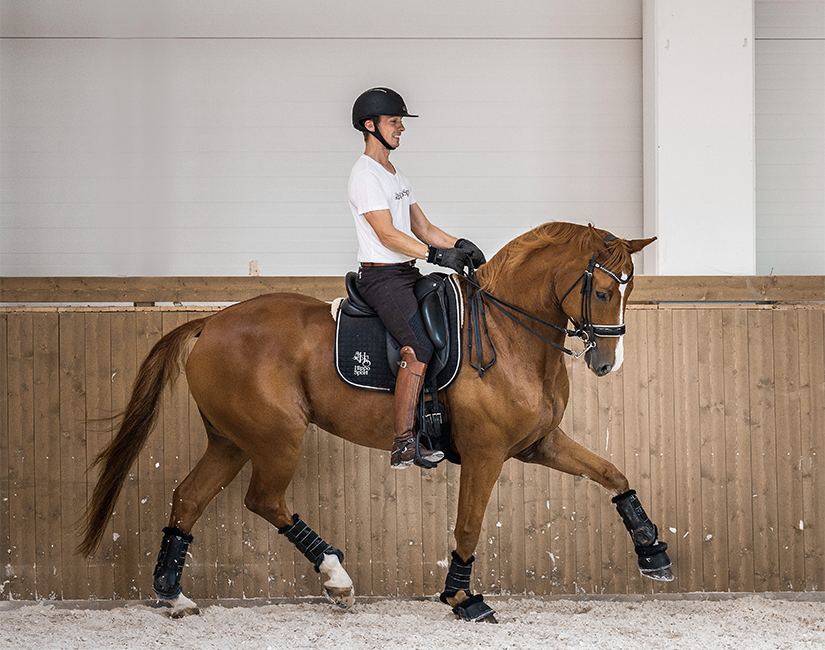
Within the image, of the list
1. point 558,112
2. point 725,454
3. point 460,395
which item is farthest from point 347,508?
point 558,112

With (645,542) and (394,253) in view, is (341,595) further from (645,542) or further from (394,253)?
(394,253)

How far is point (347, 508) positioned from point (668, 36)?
3898 millimetres

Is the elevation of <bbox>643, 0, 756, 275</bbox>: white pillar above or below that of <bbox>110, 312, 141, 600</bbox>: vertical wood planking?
above

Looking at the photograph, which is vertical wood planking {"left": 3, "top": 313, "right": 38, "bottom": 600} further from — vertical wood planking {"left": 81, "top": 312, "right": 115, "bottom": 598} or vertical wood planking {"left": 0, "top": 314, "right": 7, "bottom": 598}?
vertical wood planking {"left": 81, "top": 312, "right": 115, "bottom": 598}

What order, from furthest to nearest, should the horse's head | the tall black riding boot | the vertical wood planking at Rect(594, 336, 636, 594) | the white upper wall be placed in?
the white upper wall
the vertical wood planking at Rect(594, 336, 636, 594)
the tall black riding boot
the horse's head

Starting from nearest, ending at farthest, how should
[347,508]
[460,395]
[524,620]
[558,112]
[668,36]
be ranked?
[460,395] < [524,620] < [347,508] < [668,36] < [558,112]

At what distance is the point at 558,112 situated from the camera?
220 inches

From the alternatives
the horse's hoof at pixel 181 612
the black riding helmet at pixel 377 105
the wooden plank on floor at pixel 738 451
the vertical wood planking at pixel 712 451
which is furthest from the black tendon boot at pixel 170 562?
the wooden plank on floor at pixel 738 451

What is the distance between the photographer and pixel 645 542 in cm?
322

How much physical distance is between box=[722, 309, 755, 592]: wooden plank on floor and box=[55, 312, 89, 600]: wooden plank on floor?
12.6 feet

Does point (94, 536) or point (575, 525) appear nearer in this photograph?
point (94, 536)

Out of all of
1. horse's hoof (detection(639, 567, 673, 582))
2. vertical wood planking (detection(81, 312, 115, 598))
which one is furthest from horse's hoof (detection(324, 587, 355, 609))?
vertical wood planking (detection(81, 312, 115, 598))

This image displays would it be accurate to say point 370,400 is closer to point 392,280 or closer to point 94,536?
point 392,280

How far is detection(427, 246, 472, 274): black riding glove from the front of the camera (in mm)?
3025
